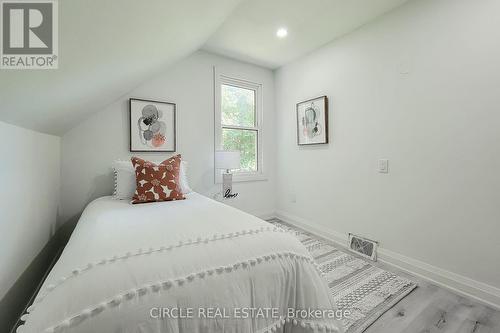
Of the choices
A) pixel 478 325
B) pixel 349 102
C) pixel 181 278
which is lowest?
pixel 478 325

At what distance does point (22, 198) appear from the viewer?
115 centimetres

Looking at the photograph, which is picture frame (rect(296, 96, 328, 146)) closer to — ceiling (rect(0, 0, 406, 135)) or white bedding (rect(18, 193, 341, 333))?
ceiling (rect(0, 0, 406, 135))

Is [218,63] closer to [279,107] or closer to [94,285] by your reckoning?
[279,107]

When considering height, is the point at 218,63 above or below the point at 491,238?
above

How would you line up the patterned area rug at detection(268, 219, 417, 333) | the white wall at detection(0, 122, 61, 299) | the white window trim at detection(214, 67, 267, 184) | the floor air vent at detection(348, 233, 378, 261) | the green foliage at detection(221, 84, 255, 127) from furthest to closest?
the green foliage at detection(221, 84, 255, 127), the white window trim at detection(214, 67, 267, 184), the floor air vent at detection(348, 233, 378, 261), the patterned area rug at detection(268, 219, 417, 333), the white wall at detection(0, 122, 61, 299)

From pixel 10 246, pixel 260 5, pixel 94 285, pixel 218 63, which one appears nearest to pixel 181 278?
pixel 94 285

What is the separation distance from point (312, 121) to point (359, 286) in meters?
1.96

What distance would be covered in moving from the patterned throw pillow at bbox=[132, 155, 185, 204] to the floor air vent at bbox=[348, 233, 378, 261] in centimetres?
192

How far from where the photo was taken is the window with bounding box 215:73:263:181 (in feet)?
10.2

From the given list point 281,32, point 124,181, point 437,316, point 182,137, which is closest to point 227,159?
point 182,137

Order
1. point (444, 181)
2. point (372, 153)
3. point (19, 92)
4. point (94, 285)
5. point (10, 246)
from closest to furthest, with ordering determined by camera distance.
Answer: point (94, 285)
point (19, 92)
point (10, 246)
point (444, 181)
point (372, 153)

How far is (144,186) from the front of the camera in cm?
195

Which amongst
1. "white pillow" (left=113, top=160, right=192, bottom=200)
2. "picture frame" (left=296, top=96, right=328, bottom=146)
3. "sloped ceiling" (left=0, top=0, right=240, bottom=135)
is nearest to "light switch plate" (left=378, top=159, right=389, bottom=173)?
"picture frame" (left=296, top=96, right=328, bottom=146)

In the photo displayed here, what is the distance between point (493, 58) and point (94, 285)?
8.70 ft
